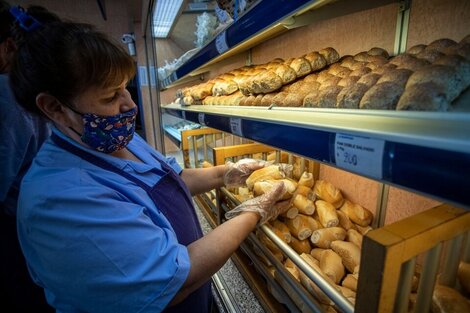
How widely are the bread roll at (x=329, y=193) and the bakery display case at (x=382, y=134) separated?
2cm

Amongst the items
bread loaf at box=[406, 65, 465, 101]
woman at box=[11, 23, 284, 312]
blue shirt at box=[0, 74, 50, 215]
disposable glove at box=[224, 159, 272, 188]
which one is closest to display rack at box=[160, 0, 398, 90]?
bread loaf at box=[406, 65, 465, 101]

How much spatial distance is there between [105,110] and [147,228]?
13.9 inches

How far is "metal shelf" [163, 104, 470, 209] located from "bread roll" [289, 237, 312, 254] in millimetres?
532

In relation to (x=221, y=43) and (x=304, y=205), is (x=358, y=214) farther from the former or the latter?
(x=221, y=43)

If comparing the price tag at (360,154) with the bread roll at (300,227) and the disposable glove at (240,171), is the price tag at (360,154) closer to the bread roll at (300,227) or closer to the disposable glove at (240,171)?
the bread roll at (300,227)

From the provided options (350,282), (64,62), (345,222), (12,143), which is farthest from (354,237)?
(12,143)

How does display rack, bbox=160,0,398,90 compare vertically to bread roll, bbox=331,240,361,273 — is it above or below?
above

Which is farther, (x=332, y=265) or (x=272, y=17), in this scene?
(x=332, y=265)

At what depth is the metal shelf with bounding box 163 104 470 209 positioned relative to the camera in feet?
0.88

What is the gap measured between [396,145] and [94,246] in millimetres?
635

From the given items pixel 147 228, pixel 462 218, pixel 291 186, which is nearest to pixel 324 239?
pixel 291 186

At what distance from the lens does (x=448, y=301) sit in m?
0.50

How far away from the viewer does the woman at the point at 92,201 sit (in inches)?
23.2

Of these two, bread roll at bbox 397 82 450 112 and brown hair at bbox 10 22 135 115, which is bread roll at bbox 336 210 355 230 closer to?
bread roll at bbox 397 82 450 112
